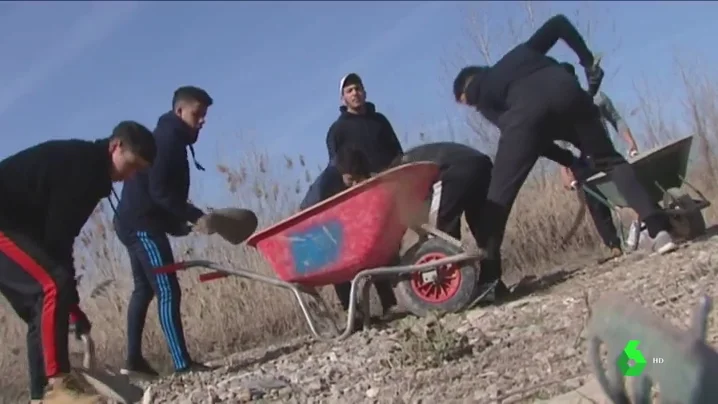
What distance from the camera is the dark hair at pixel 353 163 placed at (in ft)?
15.6

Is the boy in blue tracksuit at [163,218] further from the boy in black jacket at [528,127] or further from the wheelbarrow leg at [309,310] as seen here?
the boy in black jacket at [528,127]

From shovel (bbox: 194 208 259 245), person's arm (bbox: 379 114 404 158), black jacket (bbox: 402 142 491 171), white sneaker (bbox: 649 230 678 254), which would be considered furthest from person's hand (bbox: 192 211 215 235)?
white sneaker (bbox: 649 230 678 254)

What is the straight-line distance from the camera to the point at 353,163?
15.6 feet

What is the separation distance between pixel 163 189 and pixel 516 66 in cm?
195

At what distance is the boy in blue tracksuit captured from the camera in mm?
4281

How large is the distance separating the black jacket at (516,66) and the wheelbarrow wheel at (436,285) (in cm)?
79

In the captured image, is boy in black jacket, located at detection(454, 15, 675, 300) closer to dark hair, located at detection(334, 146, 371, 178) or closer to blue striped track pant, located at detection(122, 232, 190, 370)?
dark hair, located at detection(334, 146, 371, 178)

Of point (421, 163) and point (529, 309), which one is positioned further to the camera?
point (421, 163)

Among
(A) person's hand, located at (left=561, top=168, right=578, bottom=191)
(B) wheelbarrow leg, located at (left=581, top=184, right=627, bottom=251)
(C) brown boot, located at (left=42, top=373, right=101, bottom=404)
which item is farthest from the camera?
(A) person's hand, located at (left=561, top=168, right=578, bottom=191)

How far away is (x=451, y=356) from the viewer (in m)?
3.20

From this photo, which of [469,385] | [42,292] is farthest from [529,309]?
[42,292]

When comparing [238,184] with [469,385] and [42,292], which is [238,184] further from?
[469,385]

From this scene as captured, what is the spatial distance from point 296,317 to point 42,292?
2.93 m

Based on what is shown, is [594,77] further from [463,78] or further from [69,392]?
[69,392]
